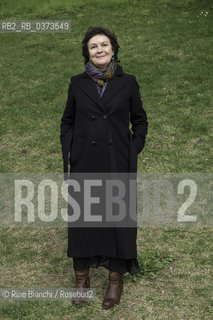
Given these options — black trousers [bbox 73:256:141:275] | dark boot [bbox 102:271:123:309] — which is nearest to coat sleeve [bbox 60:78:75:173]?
black trousers [bbox 73:256:141:275]

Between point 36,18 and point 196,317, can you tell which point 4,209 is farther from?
point 36,18

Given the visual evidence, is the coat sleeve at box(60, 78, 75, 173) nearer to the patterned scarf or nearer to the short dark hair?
the patterned scarf

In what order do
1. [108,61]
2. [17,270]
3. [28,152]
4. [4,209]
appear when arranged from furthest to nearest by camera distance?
1. [28,152]
2. [4,209]
3. [17,270]
4. [108,61]

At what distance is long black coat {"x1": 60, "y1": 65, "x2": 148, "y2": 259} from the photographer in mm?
4812

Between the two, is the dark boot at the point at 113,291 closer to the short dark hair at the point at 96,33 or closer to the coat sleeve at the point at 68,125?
the coat sleeve at the point at 68,125

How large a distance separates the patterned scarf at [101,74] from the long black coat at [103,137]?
5 centimetres

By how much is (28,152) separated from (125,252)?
5.18 meters

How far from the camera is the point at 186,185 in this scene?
8.06 m

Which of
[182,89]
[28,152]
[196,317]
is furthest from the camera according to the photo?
[182,89]

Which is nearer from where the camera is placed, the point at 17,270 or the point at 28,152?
the point at 17,270

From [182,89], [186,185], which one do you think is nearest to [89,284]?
[186,185]

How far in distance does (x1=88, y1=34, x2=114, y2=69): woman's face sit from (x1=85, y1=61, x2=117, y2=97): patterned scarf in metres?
0.05
